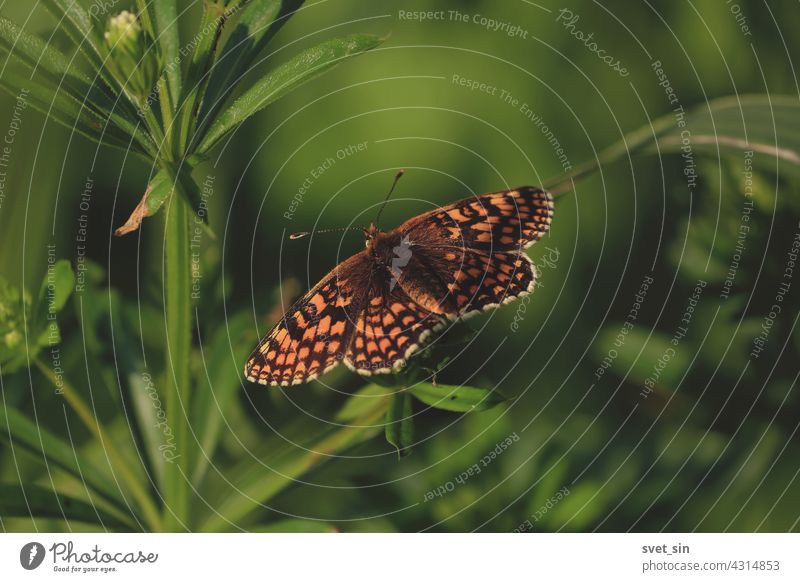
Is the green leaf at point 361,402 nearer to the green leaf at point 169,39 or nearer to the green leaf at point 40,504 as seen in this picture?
the green leaf at point 40,504

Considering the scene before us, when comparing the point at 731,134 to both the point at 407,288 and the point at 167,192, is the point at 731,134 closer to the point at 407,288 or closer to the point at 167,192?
the point at 407,288

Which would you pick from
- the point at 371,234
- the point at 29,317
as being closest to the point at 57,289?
the point at 29,317

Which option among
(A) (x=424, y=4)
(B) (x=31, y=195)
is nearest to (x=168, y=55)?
(B) (x=31, y=195)

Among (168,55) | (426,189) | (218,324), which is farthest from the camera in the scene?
(426,189)

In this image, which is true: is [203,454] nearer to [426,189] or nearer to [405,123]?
[426,189]
